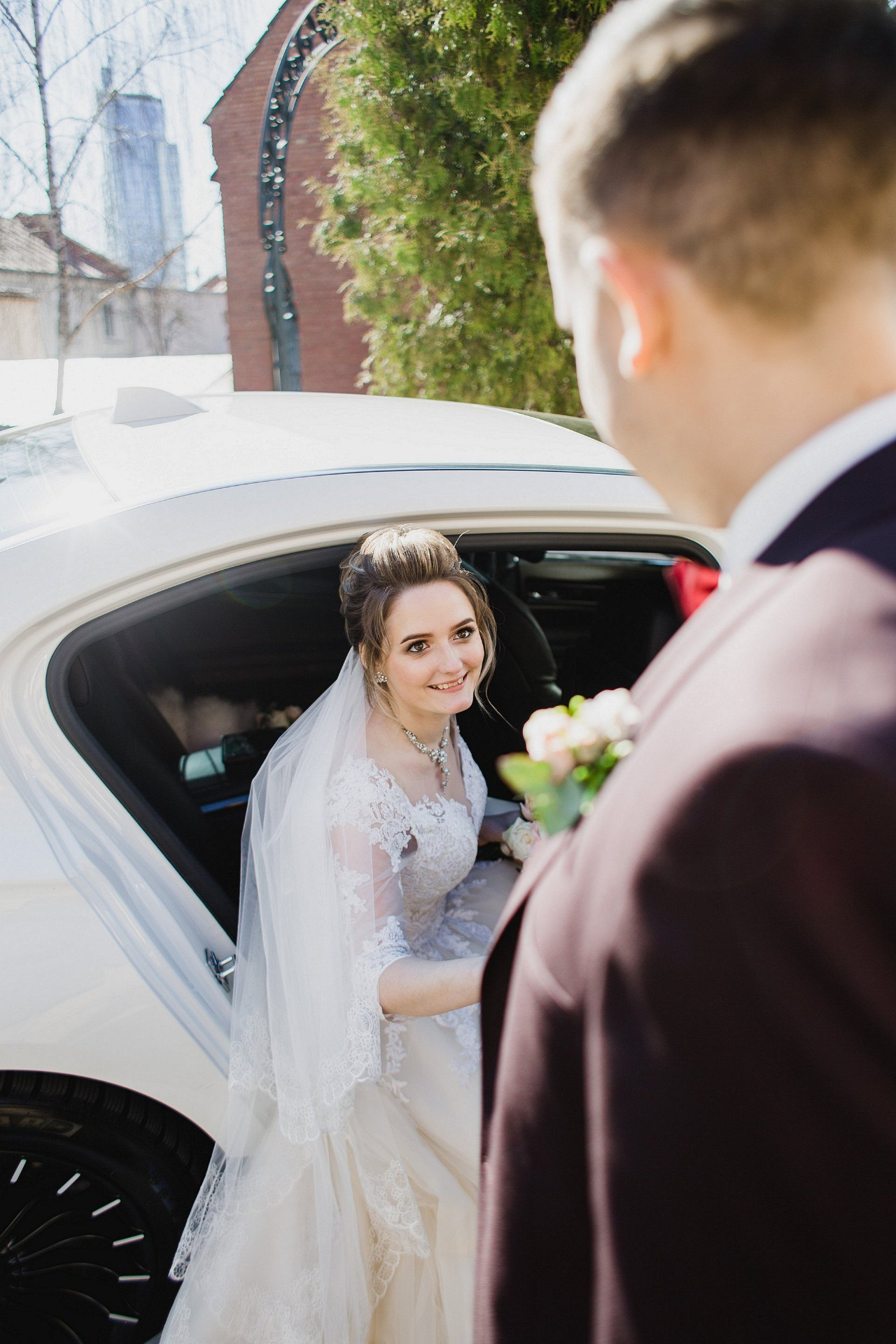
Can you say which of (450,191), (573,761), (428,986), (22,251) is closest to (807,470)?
(573,761)

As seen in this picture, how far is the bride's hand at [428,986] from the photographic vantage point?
1576mm

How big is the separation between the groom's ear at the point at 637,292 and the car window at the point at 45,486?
1196mm

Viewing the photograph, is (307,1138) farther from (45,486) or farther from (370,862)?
(45,486)

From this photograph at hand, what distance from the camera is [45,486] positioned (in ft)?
6.00

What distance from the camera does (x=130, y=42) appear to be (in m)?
7.00

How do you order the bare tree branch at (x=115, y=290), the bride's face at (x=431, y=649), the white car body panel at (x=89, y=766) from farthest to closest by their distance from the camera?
the bare tree branch at (x=115, y=290) → the bride's face at (x=431, y=649) → the white car body panel at (x=89, y=766)

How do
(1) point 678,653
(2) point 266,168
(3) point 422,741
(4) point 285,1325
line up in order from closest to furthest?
(1) point 678,653
(4) point 285,1325
(3) point 422,741
(2) point 266,168

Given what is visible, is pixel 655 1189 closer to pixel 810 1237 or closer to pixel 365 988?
pixel 810 1237

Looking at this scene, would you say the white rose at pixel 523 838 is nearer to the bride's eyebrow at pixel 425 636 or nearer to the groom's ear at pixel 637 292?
the bride's eyebrow at pixel 425 636

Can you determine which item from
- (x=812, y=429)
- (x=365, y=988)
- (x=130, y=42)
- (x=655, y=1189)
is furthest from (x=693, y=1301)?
(x=130, y=42)

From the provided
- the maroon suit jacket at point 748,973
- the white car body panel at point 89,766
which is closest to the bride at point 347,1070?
the white car body panel at point 89,766

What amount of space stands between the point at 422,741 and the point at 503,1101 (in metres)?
1.32

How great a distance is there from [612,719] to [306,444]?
4.27 ft

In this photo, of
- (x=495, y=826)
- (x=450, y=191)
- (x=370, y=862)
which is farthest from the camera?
(x=450, y=191)
